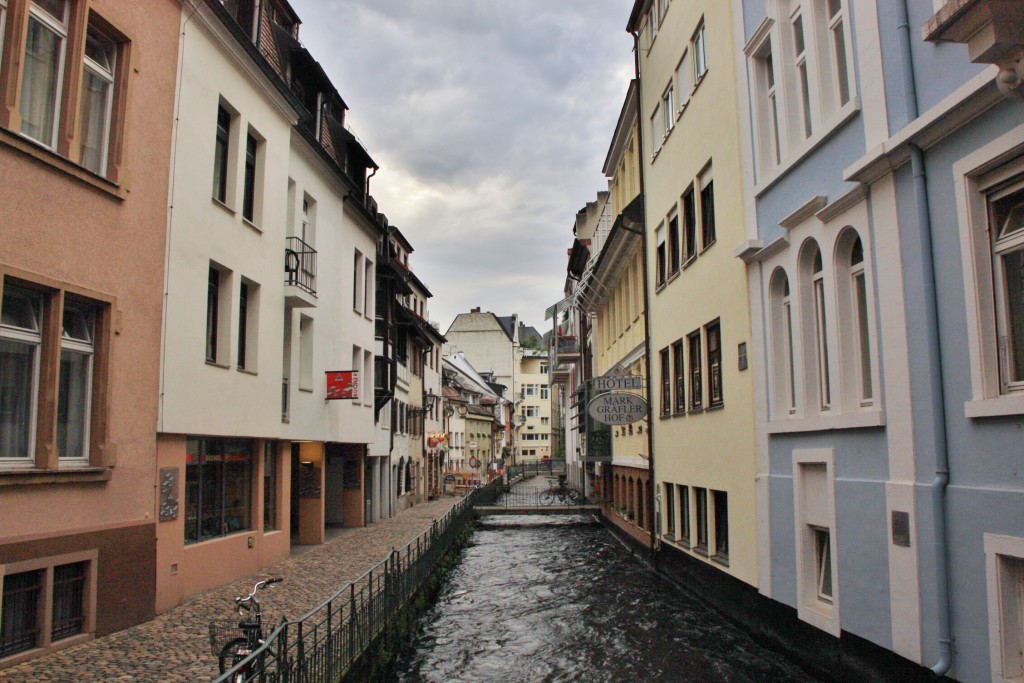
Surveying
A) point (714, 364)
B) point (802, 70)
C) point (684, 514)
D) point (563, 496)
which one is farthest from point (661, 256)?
point (563, 496)

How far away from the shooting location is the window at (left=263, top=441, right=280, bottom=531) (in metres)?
17.1

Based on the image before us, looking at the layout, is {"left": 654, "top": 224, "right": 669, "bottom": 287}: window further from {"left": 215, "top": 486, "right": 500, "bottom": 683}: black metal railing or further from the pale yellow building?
{"left": 215, "top": 486, "right": 500, "bottom": 683}: black metal railing

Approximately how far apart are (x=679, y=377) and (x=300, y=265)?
8.48m

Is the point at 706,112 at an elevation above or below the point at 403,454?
above

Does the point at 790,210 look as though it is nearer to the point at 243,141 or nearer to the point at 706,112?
the point at 706,112

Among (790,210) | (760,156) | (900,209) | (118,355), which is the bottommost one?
(118,355)

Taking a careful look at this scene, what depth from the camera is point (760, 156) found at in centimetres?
1095

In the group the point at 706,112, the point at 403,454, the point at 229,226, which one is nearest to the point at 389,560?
the point at 229,226

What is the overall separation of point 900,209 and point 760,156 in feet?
13.1

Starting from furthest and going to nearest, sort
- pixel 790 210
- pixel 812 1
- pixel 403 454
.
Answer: pixel 403 454
pixel 790 210
pixel 812 1

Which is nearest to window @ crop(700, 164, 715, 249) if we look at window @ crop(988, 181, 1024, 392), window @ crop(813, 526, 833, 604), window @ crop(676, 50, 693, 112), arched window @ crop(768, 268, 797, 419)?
window @ crop(676, 50, 693, 112)

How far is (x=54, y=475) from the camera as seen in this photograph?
359 inches

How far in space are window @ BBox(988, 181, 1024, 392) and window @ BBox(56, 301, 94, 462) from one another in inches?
371

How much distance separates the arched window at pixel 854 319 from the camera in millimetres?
8281
